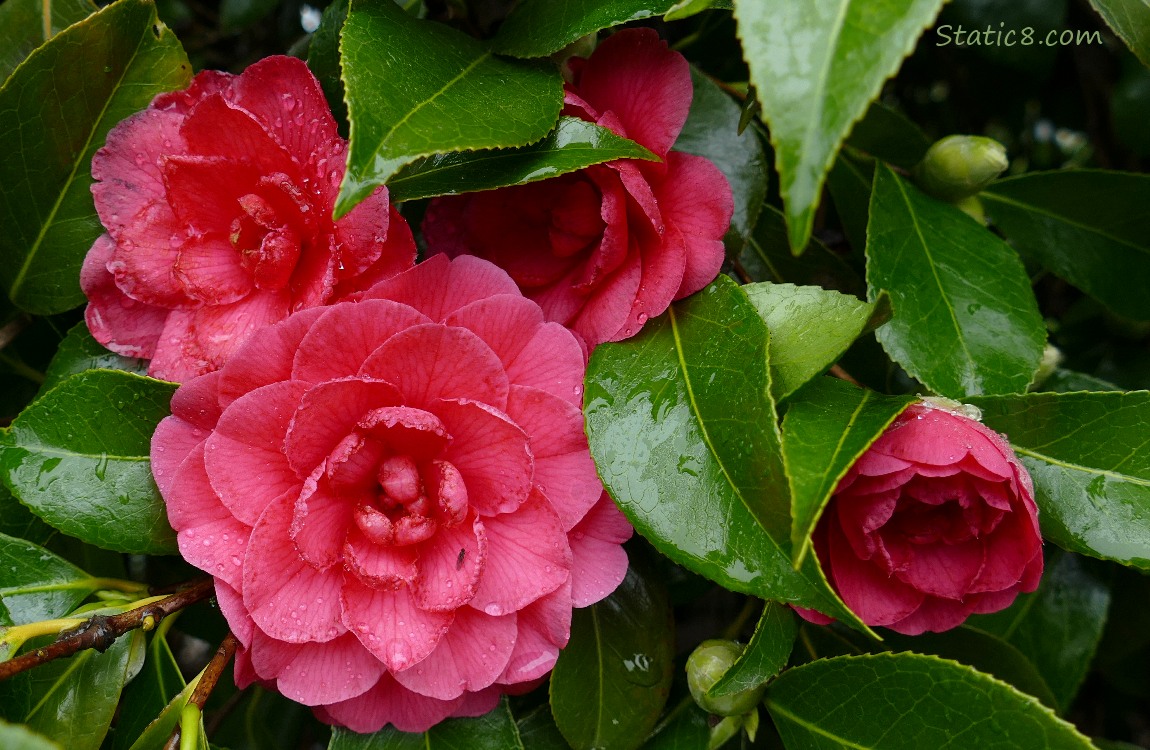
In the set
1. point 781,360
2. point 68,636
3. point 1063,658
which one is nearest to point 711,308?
point 781,360

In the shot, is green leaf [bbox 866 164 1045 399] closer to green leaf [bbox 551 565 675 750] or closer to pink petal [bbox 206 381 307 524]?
green leaf [bbox 551 565 675 750]

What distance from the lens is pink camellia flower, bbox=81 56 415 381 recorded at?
69cm

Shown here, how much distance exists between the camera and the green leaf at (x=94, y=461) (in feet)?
2.29

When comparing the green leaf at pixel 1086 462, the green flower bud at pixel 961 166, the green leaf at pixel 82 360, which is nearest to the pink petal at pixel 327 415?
the green leaf at pixel 82 360

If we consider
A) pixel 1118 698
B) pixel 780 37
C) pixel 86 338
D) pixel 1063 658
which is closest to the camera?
pixel 780 37

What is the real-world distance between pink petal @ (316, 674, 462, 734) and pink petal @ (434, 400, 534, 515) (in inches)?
6.6

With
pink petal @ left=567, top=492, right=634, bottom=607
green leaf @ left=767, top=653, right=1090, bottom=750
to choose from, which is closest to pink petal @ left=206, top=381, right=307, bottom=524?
pink petal @ left=567, top=492, right=634, bottom=607

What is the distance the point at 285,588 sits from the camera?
2.16 ft

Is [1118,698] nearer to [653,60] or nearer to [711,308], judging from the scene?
[711,308]

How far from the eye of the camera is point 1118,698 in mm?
1576

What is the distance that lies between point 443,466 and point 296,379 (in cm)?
12

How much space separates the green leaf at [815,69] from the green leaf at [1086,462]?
355mm

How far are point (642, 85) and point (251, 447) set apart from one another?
405 mm

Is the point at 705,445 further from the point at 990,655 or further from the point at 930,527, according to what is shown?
the point at 990,655
